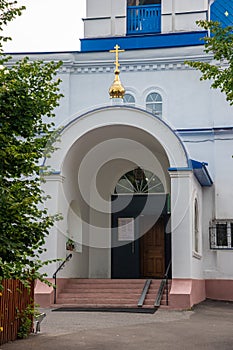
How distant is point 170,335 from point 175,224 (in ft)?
17.5

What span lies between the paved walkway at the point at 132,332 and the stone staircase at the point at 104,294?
4.00 feet

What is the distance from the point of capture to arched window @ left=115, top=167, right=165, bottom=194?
784 inches

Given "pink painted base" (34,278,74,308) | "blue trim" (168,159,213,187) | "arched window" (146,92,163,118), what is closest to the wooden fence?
"pink painted base" (34,278,74,308)

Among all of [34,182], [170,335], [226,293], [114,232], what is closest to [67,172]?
[114,232]

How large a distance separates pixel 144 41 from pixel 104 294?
967cm

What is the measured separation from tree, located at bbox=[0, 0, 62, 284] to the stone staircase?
7.14 metres

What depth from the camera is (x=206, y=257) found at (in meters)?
18.5

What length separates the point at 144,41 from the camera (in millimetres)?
20625

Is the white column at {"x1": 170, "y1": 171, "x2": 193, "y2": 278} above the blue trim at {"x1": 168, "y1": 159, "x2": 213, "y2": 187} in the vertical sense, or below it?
below

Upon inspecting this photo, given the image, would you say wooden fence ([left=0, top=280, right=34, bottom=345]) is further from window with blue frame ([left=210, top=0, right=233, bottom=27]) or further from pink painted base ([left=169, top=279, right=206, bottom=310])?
window with blue frame ([left=210, top=0, right=233, bottom=27])

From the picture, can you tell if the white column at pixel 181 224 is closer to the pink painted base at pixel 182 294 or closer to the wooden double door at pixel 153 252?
the pink painted base at pixel 182 294

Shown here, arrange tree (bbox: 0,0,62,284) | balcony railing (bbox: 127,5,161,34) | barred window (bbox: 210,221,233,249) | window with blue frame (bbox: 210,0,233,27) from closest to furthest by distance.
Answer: tree (bbox: 0,0,62,284) < barred window (bbox: 210,221,233,249) < balcony railing (bbox: 127,5,161,34) < window with blue frame (bbox: 210,0,233,27)

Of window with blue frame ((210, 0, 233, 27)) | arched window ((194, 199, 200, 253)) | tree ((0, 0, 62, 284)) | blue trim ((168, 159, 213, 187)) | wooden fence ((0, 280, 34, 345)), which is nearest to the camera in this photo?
tree ((0, 0, 62, 284))

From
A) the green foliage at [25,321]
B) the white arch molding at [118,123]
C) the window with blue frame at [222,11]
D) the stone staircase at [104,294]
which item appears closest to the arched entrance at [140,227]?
the stone staircase at [104,294]
